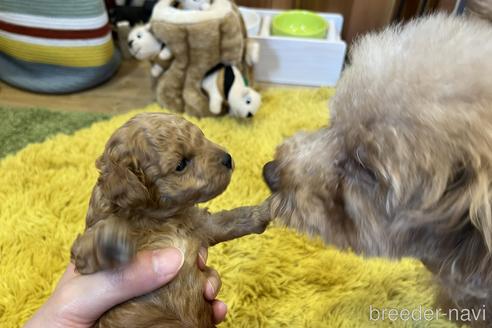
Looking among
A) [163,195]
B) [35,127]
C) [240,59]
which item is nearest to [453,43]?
[163,195]

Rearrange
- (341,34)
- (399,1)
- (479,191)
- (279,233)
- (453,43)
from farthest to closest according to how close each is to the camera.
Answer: (341,34)
(399,1)
(279,233)
(453,43)
(479,191)

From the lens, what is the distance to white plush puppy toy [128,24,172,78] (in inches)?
65.5

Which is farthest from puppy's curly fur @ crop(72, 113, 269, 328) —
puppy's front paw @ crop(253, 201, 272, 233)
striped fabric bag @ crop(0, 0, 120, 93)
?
striped fabric bag @ crop(0, 0, 120, 93)

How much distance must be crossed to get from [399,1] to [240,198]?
129 centimetres

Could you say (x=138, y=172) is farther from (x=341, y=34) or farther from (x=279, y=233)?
(x=341, y=34)

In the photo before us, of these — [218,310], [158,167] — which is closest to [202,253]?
[218,310]

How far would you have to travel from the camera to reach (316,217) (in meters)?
0.81

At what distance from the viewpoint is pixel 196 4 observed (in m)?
1.73

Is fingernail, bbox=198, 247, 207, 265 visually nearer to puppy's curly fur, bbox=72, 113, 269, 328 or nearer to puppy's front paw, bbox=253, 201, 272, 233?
puppy's curly fur, bbox=72, 113, 269, 328

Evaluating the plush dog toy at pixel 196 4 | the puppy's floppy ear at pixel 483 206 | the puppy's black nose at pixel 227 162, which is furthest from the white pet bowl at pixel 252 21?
the puppy's floppy ear at pixel 483 206

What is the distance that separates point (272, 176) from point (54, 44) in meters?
1.44

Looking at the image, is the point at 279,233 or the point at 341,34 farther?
the point at 341,34

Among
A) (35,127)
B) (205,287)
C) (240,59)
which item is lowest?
→ (35,127)

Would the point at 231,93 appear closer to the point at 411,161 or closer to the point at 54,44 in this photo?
the point at 54,44
